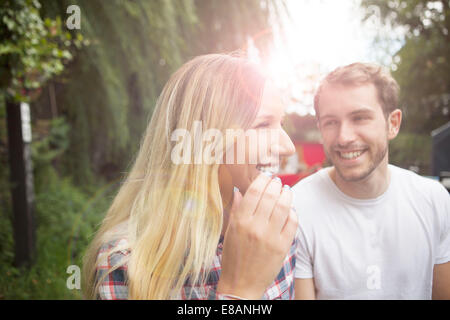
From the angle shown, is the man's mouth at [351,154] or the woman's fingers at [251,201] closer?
the woman's fingers at [251,201]

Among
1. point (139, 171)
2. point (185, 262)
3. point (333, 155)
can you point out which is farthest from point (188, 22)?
point (185, 262)

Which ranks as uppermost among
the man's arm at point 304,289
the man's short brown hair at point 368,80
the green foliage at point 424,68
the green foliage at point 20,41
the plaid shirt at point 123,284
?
the green foliage at point 424,68

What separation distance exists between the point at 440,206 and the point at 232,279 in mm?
1436

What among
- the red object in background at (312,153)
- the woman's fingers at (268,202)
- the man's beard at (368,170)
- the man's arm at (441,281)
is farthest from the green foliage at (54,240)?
the man's arm at (441,281)

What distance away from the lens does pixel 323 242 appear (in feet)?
6.12

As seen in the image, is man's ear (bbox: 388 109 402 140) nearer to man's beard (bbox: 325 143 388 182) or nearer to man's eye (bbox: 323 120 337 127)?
man's beard (bbox: 325 143 388 182)

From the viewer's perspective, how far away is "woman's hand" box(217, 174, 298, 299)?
1040 mm

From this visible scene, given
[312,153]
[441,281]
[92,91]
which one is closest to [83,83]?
[92,91]

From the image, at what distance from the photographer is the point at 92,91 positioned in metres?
4.71

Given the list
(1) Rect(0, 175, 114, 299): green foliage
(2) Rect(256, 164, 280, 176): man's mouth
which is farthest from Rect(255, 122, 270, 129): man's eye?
(1) Rect(0, 175, 114, 299): green foliage

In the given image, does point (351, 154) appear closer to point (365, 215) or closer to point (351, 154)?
point (351, 154)

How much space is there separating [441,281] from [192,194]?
4.90ft

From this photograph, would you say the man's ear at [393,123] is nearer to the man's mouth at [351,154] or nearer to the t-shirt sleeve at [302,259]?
the man's mouth at [351,154]

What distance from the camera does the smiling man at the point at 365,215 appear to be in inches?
72.3
